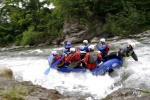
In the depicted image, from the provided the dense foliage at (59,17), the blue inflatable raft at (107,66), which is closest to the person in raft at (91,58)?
the blue inflatable raft at (107,66)

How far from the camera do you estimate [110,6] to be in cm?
2911

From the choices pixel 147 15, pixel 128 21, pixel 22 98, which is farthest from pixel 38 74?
pixel 147 15

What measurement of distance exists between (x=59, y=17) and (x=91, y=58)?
22.3 metres

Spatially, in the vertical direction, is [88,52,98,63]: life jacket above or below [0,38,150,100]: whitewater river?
above

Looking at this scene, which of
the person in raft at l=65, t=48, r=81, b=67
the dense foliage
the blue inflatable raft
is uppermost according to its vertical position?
the person in raft at l=65, t=48, r=81, b=67

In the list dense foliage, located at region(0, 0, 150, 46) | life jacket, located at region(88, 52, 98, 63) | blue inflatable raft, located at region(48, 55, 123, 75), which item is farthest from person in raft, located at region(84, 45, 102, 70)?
dense foliage, located at region(0, 0, 150, 46)

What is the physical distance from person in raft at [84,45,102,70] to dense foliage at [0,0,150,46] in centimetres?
1620

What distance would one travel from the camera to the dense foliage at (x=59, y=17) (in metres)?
26.7

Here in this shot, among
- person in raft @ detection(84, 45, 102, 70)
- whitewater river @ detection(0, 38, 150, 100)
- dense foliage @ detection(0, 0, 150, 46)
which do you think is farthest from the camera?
dense foliage @ detection(0, 0, 150, 46)

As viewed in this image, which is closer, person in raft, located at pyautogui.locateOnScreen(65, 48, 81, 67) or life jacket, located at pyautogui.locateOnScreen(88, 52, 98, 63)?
life jacket, located at pyautogui.locateOnScreen(88, 52, 98, 63)

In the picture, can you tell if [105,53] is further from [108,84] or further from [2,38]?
[2,38]

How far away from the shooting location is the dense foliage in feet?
87.6

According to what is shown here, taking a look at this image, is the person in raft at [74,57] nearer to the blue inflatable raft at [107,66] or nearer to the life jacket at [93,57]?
the blue inflatable raft at [107,66]

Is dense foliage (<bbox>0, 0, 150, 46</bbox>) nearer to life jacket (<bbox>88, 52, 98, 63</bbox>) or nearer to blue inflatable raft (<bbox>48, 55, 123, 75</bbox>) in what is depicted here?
blue inflatable raft (<bbox>48, 55, 123, 75</bbox>)
